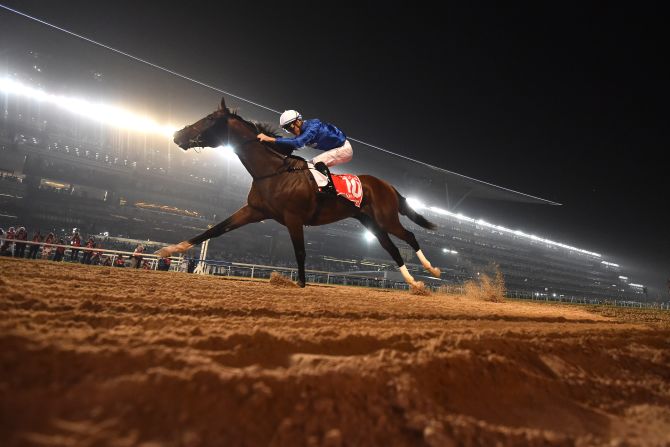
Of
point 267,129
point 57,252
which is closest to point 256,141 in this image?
point 267,129

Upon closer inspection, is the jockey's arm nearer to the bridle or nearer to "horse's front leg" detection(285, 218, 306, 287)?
the bridle

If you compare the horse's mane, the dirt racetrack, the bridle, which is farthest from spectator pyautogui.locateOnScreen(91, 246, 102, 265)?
the dirt racetrack

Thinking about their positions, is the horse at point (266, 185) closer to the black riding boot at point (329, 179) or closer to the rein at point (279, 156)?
the rein at point (279, 156)

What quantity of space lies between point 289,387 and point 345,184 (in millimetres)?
4404

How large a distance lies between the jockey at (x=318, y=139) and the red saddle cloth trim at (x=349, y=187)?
0.43 feet

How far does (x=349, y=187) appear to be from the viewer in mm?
5246

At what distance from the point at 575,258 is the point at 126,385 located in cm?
7384

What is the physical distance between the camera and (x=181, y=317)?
1.83 meters

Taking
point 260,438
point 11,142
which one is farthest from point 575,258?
point 11,142

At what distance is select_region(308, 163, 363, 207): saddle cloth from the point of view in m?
4.88

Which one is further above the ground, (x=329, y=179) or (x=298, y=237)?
(x=329, y=179)

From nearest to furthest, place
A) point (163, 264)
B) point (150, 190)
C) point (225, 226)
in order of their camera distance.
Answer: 1. point (225, 226)
2. point (163, 264)
3. point (150, 190)

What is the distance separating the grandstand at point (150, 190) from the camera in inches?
901

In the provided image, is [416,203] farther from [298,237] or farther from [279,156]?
[298,237]
